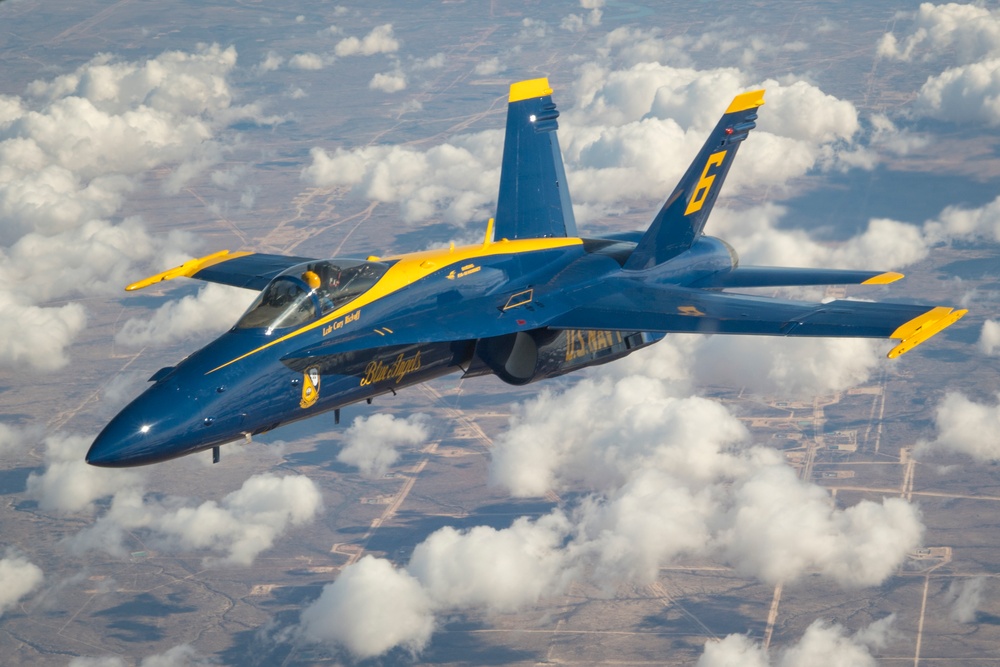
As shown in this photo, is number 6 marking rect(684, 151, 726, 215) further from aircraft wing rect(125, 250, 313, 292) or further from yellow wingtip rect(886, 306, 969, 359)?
aircraft wing rect(125, 250, 313, 292)

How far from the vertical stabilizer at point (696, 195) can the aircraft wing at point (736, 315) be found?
1.61 m

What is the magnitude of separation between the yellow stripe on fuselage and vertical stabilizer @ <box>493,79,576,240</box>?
5120 mm

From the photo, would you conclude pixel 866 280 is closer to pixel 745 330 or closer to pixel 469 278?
pixel 745 330

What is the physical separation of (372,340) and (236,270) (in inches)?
320

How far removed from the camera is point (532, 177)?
38.9 m

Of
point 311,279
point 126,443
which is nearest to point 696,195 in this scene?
point 311,279

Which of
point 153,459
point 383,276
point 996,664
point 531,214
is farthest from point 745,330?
point 996,664

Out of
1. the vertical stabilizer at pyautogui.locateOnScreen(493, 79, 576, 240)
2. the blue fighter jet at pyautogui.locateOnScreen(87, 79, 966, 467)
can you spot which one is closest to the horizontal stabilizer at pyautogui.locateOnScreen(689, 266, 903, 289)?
the blue fighter jet at pyautogui.locateOnScreen(87, 79, 966, 467)

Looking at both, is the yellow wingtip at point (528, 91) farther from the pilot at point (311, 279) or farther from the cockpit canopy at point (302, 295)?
the pilot at point (311, 279)

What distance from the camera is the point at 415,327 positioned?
1101 inches

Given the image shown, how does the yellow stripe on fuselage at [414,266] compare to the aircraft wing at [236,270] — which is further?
the aircraft wing at [236,270]

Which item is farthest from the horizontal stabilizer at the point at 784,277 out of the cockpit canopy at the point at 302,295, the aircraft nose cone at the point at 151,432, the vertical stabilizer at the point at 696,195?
the aircraft nose cone at the point at 151,432

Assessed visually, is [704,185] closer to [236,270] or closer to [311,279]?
[311,279]

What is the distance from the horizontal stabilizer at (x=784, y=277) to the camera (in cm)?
3309
